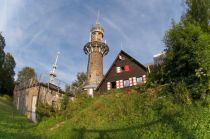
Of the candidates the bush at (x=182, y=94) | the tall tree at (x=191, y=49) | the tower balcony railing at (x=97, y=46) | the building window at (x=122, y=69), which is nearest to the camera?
the bush at (x=182, y=94)

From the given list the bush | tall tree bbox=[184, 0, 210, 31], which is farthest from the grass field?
tall tree bbox=[184, 0, 210, 31]

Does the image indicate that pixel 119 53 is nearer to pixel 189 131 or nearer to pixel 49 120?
pixel 49 120

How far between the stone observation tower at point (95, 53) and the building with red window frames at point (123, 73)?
908 centimetres

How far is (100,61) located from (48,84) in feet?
75.4

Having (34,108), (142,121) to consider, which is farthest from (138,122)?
(34,108)

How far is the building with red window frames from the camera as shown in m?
42.5

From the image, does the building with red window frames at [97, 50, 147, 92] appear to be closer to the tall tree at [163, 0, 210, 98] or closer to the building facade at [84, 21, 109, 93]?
the building facade at [84, 21, 109, 93]

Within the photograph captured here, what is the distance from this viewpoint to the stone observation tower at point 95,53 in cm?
5662

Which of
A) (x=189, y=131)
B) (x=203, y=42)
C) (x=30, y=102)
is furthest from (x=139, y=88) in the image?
(x=30, y=102)

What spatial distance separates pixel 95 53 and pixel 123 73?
17239 millimetres

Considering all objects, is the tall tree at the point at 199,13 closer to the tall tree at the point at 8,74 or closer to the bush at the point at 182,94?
the bush at the point at 182,94

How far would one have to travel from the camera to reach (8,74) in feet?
178

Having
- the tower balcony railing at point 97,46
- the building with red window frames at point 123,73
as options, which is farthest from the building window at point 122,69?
the tower balcony railing at point 97,46

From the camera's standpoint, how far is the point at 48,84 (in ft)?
123
